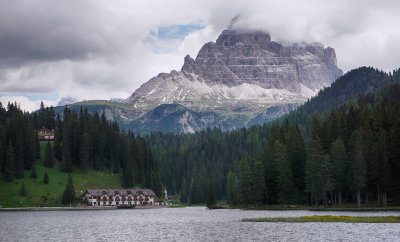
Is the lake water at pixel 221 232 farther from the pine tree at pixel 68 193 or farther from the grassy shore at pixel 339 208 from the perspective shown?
the pine tree at pixel 68 193

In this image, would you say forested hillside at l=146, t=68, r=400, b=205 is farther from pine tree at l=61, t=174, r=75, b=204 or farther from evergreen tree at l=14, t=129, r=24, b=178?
evergreen tree at l=14, t=129, r=24, b=178

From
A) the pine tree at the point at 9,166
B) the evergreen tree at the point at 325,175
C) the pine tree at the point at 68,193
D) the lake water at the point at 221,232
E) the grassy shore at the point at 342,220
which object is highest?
the pine tree at the point at 9,166

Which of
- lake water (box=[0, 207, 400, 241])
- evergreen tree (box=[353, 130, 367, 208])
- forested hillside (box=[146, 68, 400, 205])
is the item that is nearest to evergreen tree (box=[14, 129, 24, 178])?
forested hillside (box=[146, 68, 400, 205])

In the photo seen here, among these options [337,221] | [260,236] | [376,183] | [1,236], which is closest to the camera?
[260,236]

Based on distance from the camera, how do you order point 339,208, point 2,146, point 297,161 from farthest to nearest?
point 2,146, point 297,161, point 339,208

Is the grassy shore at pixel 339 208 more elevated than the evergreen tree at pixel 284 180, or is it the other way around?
the evergreen tree at pixel 284 180

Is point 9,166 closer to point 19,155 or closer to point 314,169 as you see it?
point 19,155

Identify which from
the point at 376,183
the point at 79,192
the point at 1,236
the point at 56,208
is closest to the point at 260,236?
the point at 1,236

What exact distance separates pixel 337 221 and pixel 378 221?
7.61 metres

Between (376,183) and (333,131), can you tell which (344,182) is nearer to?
(376,183)

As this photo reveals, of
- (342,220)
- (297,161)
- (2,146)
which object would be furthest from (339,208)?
(2,146)

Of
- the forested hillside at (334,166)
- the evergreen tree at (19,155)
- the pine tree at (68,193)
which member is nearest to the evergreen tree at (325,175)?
the forested hillside at (334,166)

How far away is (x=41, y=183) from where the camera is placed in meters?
190

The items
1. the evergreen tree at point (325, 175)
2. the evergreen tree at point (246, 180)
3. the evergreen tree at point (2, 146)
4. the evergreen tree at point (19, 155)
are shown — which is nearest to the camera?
→ the evergreen tree at point (325, 175)
